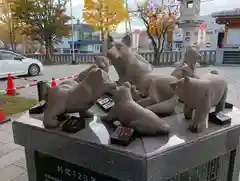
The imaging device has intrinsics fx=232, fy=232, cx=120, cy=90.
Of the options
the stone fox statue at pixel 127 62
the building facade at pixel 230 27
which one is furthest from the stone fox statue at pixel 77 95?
the building facade at pixel 230 27

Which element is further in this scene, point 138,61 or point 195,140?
point 138,61

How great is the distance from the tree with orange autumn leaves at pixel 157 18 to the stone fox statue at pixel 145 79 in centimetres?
1219

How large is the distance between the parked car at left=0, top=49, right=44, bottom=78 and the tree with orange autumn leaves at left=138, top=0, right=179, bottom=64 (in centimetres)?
709

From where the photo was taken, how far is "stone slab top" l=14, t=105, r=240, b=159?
1.26m

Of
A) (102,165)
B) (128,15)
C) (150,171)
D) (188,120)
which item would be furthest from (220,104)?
(128,15)

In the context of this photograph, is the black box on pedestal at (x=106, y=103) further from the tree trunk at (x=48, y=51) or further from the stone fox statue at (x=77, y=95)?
the tree trunk at (x=48, y=51)

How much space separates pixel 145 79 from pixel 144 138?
1.93ft

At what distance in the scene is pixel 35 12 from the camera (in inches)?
612

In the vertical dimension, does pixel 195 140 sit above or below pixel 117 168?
above

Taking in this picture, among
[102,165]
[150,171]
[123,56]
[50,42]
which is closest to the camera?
[150,171]

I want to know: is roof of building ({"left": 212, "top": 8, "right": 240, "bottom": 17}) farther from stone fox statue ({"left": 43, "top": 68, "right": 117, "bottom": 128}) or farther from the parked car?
stone fox statue ({"left": 43, "top": 68, "right": 117, "bottom": 128})

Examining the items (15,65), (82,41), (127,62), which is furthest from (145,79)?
(82,41)

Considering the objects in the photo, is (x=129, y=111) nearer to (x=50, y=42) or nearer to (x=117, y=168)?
(x=117, y=168)

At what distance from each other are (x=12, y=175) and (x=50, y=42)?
15657 mm
